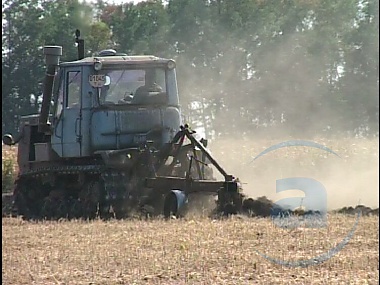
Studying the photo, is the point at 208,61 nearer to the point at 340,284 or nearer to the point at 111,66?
the point at 111,66

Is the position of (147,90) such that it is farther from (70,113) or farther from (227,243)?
(227,243)

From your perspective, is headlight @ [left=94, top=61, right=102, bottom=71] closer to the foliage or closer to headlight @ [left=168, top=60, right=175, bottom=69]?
headlight @ [left=168, top=60, right=175, bottom=69]

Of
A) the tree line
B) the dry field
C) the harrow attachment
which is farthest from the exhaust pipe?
the harrow attachment

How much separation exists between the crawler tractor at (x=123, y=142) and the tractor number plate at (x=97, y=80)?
0.02m

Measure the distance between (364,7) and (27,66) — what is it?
775 centimetres

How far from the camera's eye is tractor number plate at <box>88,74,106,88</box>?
14820 mm

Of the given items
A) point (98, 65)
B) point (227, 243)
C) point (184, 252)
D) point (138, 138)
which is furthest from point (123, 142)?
point (184, 252)

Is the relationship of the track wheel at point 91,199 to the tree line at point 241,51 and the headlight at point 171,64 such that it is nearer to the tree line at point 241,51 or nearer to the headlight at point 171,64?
the tree line at point 241,51

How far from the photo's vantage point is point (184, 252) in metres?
9.73

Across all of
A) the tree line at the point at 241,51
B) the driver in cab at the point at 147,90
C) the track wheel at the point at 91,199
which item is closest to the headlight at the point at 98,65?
the tree line at the point at 241,51

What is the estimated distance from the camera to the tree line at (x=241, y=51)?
10.1 meters

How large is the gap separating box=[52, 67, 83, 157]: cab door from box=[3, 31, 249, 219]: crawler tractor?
0.02m

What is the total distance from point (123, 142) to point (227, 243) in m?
5.03

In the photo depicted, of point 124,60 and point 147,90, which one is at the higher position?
point 124,60
